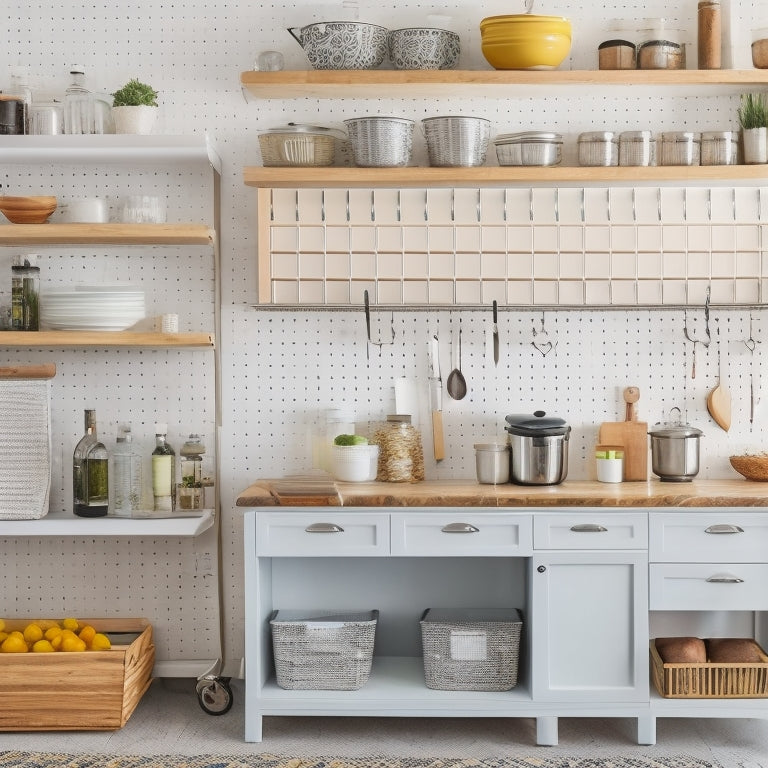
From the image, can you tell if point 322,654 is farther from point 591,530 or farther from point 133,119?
point 133,119

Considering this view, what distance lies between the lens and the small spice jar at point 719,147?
11.7ft

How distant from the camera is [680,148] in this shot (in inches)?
140

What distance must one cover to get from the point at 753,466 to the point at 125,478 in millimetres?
2318

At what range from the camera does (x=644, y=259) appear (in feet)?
11.8

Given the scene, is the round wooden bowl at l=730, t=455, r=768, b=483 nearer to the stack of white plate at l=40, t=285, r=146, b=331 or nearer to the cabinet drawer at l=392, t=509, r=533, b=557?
the cabinet drawer at l=392, t=509, r=533, b=557

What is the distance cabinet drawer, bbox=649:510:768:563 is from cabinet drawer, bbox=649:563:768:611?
2cm

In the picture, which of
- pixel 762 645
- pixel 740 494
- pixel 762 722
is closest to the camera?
pixel 740 494

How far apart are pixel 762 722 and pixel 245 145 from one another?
9.30 ft

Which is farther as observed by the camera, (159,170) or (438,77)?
(159,170)

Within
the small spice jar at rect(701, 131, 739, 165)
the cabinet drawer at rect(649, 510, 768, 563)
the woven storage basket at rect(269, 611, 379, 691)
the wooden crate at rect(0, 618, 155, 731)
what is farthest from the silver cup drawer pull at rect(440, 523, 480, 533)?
the small spice jar at rect(701, 131, 739, 165)

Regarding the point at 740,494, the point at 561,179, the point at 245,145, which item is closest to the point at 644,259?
the point at 561,179

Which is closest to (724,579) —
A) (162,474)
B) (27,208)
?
(162,474)

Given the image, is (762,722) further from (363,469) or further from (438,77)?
(438,77)

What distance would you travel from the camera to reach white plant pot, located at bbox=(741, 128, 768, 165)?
11.7 feet
